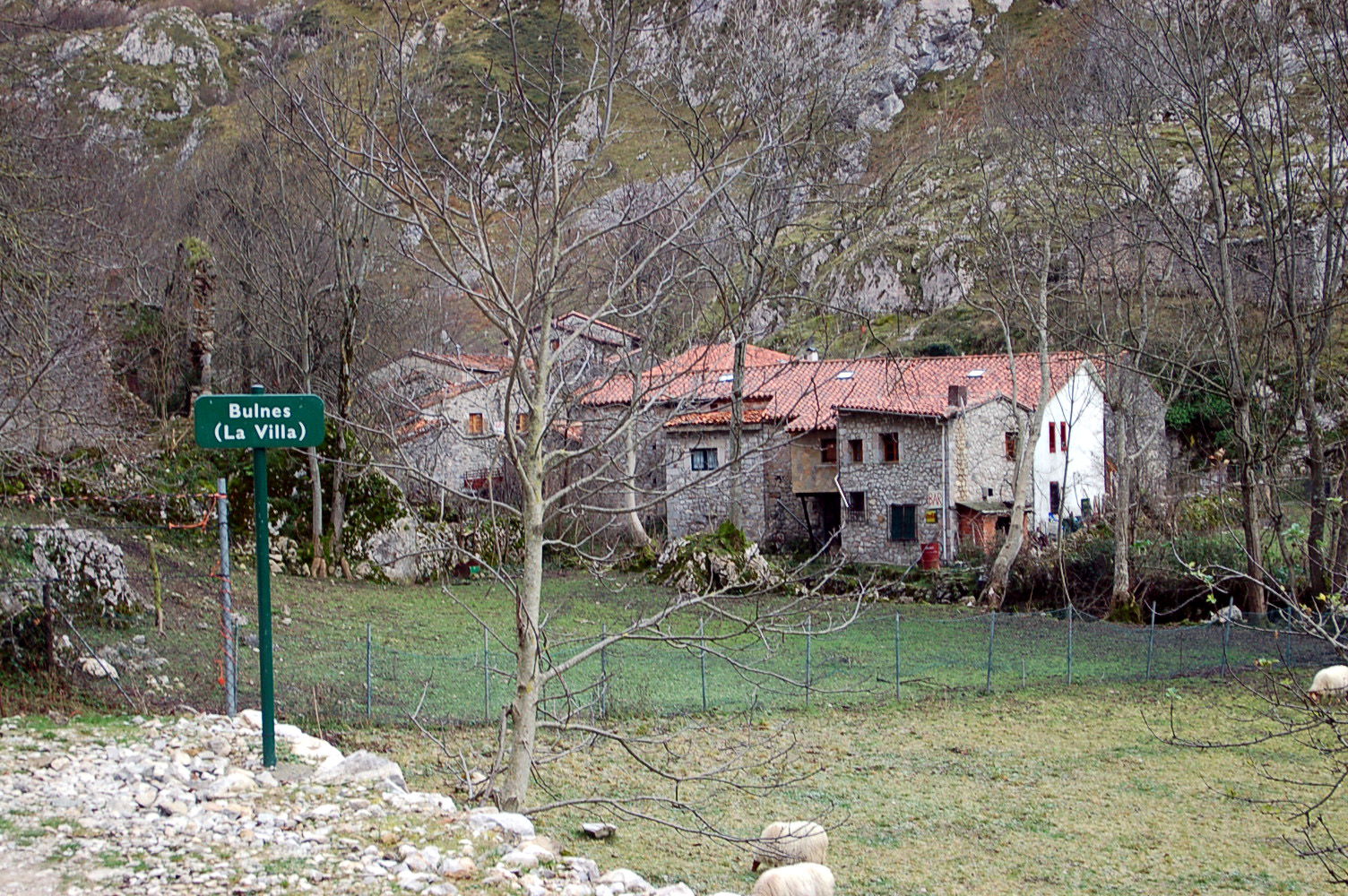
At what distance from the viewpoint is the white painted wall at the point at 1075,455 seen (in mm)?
34812

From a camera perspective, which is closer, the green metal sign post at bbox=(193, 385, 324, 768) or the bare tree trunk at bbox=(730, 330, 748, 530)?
the green metal sign post at bbox=(193, 385, 324, 768)

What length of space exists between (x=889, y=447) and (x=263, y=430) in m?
27.2

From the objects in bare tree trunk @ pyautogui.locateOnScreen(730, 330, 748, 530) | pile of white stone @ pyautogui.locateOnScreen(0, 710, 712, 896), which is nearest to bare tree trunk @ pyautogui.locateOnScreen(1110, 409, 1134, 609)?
bare tree trunk @ pyautogui.locateOnScreen(730, 330, 748, 530)

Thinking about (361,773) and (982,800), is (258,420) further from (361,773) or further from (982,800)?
(982,800)

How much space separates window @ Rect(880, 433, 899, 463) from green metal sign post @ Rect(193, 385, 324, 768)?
26773mm

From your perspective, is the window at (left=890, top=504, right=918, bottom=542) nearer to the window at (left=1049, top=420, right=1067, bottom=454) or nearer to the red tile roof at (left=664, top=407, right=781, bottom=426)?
the red tile roof at (left=664, top=407, right=781, bottom=426)

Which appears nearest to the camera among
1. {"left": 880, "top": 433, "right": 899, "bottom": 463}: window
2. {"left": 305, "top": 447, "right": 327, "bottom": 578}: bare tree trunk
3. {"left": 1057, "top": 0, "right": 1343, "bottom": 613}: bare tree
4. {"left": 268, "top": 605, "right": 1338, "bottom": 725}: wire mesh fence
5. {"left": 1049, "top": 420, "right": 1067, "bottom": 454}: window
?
{"left": 268, "top": 605, "right": 1338, "bottom": 725}: wire mesh fence

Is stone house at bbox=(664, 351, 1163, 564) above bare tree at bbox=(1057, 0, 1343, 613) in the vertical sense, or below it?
below

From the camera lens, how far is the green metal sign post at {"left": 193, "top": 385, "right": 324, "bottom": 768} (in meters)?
6.42

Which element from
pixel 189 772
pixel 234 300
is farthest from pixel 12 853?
pixel 234 300

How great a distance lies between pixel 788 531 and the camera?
34.9m

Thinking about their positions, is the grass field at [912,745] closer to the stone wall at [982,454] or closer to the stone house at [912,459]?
the stone house at [912,459]

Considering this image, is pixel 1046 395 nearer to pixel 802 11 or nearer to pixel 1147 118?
pixel 1147 118

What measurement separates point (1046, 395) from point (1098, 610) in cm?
533
